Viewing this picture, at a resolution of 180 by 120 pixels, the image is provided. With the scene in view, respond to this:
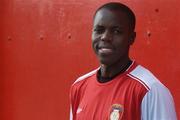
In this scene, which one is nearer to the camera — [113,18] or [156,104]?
[156,104]

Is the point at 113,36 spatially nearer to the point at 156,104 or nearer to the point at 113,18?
the point at 113,18

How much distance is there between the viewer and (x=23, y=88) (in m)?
4.29

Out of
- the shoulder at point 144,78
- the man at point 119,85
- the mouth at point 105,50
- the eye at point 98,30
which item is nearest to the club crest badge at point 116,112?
the man at point 119,85

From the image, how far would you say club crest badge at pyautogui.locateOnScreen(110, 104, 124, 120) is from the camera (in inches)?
83.7

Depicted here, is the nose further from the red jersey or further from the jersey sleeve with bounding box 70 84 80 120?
the jersey sleeve with bounding box 70 84 80 120

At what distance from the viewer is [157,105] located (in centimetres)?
209

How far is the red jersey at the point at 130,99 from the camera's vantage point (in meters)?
2.10

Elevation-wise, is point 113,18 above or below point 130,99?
above

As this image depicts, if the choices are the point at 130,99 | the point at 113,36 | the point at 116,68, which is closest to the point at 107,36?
A: the point at 113,36

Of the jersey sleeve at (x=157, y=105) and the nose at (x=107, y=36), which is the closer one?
the jersey sleeve at (x=157, y=105)

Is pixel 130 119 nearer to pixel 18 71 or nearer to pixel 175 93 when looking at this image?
pixel 175 93

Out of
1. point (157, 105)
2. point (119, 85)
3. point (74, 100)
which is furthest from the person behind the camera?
point (74, 100)

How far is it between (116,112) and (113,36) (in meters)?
0.34

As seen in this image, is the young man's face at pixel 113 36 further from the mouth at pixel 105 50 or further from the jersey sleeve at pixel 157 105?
the jersey sleeve at pixel 157 105
